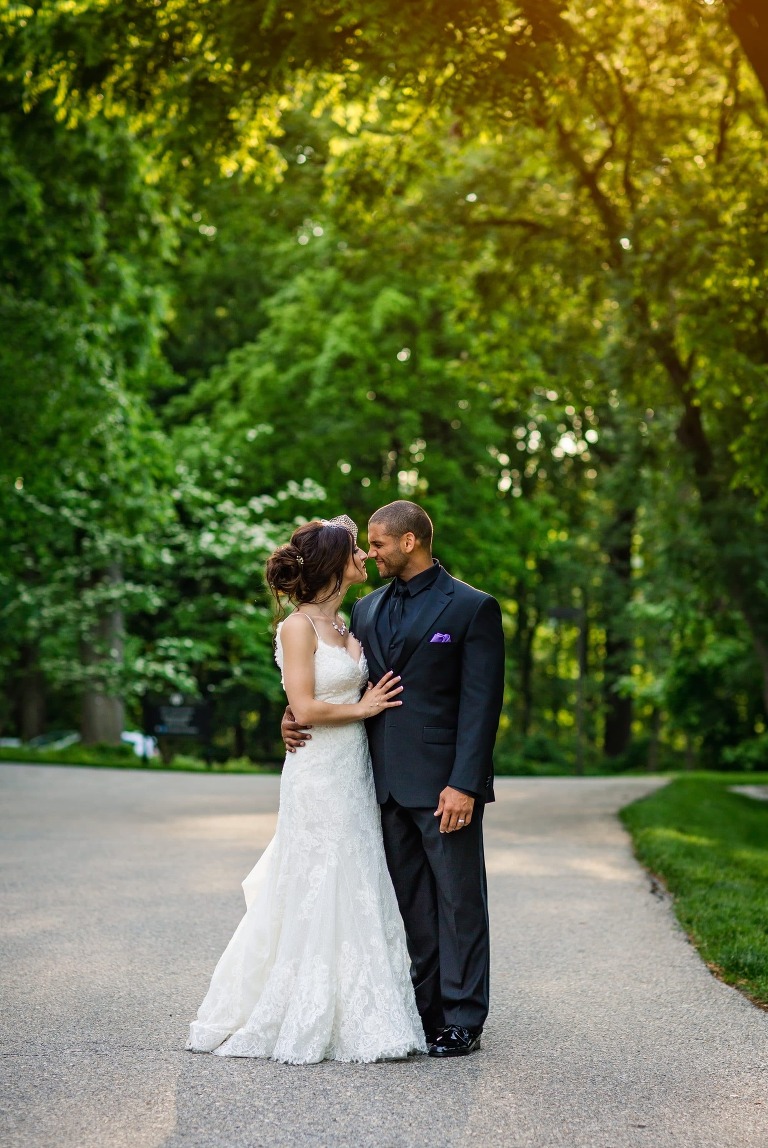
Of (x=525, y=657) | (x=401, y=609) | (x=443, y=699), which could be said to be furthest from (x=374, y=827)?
(x=525, y=657)

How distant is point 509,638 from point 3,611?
24.7 m

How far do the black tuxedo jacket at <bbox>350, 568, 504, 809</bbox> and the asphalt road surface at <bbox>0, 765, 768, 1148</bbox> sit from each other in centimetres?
107


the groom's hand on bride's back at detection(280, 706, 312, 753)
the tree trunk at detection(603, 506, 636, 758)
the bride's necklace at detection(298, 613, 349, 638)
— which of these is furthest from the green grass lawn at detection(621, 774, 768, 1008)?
the tree trunk at detection(603, 506, 636, 758)

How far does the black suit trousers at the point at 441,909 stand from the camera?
4.96 meters

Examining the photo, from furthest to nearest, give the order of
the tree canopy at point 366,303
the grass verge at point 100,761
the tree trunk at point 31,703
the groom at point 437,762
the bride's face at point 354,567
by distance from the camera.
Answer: the tree trunk at point 31,703 → the grass verge at point 100,761 → the tree canopy at point 366,303 → the bride's face at point 354,567 → the groom at point 437,762

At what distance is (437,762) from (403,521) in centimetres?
97

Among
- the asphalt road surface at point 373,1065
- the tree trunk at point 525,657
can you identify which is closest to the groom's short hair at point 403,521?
the asphalt road surface at point 373,1065

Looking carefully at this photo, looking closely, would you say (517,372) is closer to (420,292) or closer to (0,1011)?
(420,292)

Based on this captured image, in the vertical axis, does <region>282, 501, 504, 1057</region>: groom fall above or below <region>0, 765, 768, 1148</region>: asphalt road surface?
above

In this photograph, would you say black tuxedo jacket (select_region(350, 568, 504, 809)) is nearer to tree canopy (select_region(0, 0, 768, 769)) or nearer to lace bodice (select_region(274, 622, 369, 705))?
lace bodice (select_region(274, 622, 369, 705))

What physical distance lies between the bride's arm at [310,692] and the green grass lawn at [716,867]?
7.47ft

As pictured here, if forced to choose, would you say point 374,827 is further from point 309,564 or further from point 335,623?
point 309,564

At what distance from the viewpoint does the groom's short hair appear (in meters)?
5.13

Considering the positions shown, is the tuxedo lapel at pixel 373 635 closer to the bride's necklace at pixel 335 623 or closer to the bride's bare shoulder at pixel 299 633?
the bride's necklace at pixel 335 623
